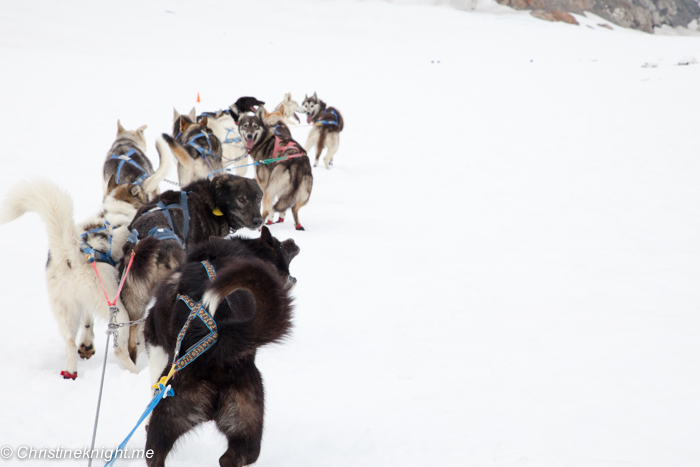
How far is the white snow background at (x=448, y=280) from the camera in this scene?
7.36ft

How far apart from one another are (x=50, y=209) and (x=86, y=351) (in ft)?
3.13

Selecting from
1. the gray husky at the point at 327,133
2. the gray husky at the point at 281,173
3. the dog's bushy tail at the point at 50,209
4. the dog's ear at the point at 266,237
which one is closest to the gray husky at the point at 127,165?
the dog's bushy tail at the point at 50,209

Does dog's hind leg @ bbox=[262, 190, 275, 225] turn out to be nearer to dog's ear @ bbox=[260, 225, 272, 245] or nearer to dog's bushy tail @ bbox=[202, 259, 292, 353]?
dog's ear @ bbox=[260, 225, 272, 245]

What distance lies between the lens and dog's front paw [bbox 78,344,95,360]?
277cm

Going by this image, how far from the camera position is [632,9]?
129 feet

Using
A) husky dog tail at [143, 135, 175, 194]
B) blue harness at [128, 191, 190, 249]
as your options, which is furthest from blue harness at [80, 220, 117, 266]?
husky dog tail at [143, 135, 175, 194]

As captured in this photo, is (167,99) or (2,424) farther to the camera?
(167,99)

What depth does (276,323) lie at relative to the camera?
65.1 inches

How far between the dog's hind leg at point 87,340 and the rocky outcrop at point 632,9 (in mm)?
41932

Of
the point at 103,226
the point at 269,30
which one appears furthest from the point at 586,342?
the point at 269,30

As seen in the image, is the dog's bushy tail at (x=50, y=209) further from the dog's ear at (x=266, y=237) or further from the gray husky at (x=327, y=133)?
the gray husky at (x=327, y=133)

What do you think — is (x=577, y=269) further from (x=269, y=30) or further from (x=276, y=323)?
(x=269, y=30)

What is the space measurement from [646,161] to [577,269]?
563cm

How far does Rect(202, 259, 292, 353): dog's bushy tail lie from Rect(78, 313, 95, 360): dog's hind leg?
1.54 meters
